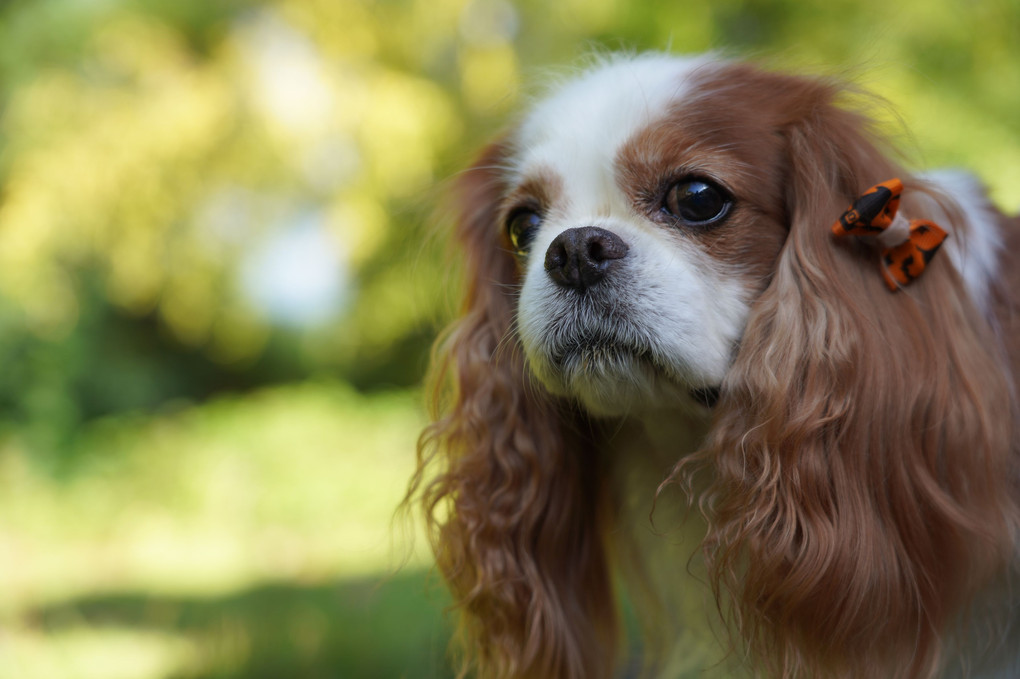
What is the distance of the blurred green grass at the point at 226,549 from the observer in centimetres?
309

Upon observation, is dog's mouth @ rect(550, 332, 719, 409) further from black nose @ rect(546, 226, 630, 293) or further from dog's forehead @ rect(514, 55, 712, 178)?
dog's forehead @ rect(514, 55, 712, 178)

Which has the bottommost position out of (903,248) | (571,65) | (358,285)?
(358,285)

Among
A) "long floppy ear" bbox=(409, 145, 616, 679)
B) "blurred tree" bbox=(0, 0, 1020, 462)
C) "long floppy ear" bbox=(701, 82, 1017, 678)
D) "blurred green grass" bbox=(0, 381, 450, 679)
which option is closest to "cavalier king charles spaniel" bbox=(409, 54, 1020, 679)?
"long floppy ear" bbox=(701, 82, 1017, 678)

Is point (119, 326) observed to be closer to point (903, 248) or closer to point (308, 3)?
point (308, 3)

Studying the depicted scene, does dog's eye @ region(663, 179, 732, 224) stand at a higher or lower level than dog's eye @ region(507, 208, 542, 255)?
higher

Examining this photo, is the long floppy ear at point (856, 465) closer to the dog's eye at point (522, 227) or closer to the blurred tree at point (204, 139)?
the dog's eye at point (522, 227)

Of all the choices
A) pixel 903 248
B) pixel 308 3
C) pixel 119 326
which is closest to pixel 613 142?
pixel 903 248

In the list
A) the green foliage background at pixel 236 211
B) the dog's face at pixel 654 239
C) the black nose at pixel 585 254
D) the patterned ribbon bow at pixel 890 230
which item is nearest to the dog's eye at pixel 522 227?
the dog's face at pixel 654 239

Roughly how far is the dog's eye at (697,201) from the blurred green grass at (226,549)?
110cm

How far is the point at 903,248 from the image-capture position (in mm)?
1689

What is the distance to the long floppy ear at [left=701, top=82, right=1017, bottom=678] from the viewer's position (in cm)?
160

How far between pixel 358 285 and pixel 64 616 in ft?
17.7

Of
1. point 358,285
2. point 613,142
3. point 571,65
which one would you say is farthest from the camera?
point 358,285

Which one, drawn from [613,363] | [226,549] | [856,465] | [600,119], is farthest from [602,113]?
[226,549]
